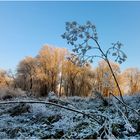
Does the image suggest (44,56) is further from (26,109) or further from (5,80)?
(26,109)

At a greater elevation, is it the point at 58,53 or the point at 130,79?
the point at 58,53

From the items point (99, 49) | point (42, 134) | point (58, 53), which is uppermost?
point (58, 53)

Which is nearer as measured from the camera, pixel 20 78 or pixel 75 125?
pixel 75 125

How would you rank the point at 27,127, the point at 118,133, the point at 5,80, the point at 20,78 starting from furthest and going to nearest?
the point at 5,80, the point at 20,78, the point at 27,127, the point at 118,133

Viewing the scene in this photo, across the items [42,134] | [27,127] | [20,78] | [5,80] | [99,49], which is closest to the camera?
[42,134]

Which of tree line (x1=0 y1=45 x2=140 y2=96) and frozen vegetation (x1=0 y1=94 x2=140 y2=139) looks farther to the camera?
tree line (x1=0 y1=45 x2=140 y2=96)

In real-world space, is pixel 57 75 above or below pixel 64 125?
above

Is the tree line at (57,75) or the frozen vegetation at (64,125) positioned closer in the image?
the frozen vegetation at (64,125)

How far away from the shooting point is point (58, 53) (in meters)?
41.4

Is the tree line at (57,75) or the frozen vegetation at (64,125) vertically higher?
the tree line at (57,75)

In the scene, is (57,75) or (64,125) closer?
(64,125)

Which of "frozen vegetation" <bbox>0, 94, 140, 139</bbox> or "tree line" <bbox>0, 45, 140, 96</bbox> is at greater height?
"tree line" <bbox>0, 45, 140, 96</bbox>

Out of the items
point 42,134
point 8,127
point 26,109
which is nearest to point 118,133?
point 42,134

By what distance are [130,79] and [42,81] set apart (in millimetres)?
14914
